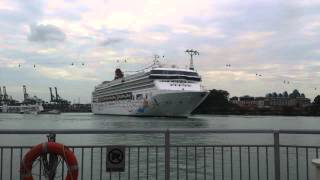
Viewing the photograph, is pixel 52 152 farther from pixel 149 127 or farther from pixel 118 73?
pixel 118 73

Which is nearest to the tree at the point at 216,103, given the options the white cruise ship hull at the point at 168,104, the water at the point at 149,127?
the white cruise ship hull at the point at 168,104

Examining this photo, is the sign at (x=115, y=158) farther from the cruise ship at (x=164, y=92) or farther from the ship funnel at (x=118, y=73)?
the ship funnel at (x=118, y=73)

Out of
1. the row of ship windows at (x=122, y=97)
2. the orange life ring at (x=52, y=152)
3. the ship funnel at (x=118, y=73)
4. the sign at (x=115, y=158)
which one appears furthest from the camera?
the ship funnel at (x=118, y=73)

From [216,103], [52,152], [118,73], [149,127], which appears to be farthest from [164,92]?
[52,152]

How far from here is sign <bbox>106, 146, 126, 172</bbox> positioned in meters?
8.45

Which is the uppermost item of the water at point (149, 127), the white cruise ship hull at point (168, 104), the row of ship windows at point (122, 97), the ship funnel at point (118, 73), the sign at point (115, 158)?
the ship funnel at point (118, 73)

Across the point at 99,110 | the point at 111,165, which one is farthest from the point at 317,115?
the point at 111,165

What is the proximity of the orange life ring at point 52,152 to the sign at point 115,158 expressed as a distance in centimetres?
106

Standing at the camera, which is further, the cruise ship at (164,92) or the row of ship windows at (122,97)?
the row of ship windows at (122,97)

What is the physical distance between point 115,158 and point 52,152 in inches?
49.2

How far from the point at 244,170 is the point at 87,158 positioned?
6.07m

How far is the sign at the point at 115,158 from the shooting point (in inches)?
333

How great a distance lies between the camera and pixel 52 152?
7.54m

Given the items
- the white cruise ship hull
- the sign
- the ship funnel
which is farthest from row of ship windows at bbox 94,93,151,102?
the sign
